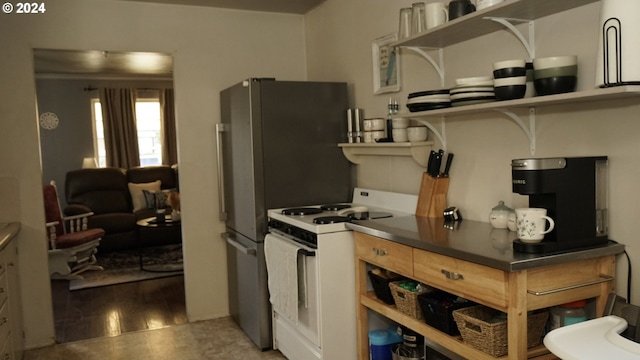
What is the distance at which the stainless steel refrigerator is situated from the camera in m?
3.34

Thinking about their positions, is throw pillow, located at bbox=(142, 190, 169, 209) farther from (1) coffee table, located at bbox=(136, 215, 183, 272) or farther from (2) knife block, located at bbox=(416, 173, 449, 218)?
(2) knife block, located at bbox=(416, 173, 449, 218)

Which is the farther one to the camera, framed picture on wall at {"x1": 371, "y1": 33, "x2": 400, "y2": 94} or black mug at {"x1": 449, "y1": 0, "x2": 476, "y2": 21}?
framed picture on wall at {"x1": 371, "y1": 33, "x2": 400, "y2": 94}

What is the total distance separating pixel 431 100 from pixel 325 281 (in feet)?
3.47

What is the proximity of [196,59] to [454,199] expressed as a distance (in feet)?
Answer: 7.51

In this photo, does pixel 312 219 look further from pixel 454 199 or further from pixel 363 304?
pixel 454 199

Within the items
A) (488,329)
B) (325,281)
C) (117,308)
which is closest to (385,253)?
(325,281)

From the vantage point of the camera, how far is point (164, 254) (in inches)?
253

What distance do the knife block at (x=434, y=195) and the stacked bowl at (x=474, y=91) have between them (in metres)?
0.58

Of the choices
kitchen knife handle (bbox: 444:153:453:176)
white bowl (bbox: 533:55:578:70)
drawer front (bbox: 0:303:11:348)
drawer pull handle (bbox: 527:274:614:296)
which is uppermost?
white bowl (bbox: 533:55:578:70)

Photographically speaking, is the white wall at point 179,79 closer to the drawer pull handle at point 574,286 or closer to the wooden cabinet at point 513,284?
the wooden cabinet at point 513,284

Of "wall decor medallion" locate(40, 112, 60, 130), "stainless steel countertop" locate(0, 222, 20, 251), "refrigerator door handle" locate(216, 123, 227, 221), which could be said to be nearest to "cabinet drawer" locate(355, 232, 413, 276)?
"refrigerator door handle" locate(216, 123, 227, 221)

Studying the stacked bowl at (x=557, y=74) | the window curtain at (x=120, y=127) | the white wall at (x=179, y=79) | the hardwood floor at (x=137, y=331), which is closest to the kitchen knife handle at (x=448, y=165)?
the stacked bowl at (x=557, y=74)

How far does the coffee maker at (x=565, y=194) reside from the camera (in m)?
1.79

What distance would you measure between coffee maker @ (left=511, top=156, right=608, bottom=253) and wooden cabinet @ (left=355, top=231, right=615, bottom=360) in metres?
0.08
